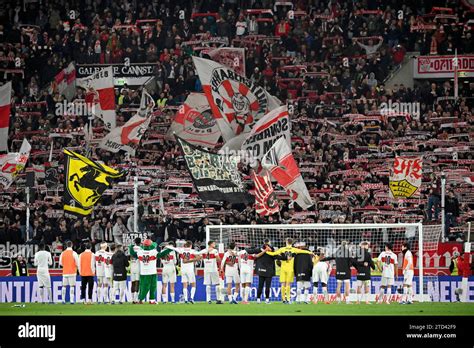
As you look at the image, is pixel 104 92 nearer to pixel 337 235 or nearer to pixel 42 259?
pixel 337 235

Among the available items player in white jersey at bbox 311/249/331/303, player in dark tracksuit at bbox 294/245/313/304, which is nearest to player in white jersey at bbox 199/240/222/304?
player in dark tracksuit at bbox 294/245/313/304

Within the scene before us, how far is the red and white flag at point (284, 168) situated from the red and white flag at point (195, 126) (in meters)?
6.70

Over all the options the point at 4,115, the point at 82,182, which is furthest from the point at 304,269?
the point at 4,115

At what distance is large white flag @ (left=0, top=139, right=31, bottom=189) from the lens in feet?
137

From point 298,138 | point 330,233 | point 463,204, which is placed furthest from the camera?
point 298,138

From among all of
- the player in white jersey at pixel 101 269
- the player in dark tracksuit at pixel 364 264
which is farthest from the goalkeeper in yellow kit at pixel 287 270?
the player in white jersey at pixel 101 269

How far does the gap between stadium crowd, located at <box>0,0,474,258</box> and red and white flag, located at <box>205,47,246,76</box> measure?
3.82 feet

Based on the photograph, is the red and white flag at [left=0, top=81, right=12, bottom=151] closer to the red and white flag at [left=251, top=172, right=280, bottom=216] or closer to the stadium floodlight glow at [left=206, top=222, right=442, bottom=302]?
the stadium floodlight glow at [left=206, top=222, right=442, bottom=302]

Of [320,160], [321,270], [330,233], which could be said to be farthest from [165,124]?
[321,270]

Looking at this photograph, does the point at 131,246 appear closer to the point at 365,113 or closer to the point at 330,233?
the point at 330,233

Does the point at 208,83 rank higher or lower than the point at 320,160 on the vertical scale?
higher

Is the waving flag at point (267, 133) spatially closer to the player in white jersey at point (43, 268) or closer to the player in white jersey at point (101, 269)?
the player in white jersey at point (101, 269)

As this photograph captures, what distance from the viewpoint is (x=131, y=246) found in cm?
3419

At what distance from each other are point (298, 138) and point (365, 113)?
2.75 m
